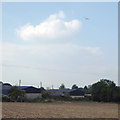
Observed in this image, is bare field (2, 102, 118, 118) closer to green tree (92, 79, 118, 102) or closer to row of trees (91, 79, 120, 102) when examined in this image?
row of trees (91, 79, 120, 102)

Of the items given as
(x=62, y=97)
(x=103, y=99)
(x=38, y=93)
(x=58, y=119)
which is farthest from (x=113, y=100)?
(x=58, y=119)

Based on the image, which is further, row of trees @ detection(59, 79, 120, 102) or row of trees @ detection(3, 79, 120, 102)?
row of trees @ detection(59, 79, 120, 102)

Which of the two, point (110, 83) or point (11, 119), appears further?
point (110, 83)

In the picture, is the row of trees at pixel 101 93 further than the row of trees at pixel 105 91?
No

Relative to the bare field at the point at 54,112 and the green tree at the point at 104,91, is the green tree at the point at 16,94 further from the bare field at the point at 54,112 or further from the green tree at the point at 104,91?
the bare field at the point at 54,112

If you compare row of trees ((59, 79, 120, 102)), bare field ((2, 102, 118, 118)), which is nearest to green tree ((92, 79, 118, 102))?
row of trees ((59, 79, 120, 102))

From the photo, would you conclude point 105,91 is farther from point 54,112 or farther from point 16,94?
point 54,112

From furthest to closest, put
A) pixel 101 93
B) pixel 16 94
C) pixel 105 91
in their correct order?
pixel 101 93, pixel 105 91, pixel 16 94

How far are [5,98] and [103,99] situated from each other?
21.7m

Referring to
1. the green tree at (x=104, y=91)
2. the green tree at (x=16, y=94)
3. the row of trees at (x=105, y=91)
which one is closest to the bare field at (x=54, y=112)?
the green tree at (x=16, y=94)

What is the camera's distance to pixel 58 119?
54.0ft

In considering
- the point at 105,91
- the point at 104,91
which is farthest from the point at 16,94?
the point at 105,91

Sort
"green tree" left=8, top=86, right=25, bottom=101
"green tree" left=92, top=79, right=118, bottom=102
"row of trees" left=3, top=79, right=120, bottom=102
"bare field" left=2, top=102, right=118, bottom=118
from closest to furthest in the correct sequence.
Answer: "bare field" left=2, top=102, right=118, bottom=118
"green tree" left=8, top=86, right=25, bottom=101
"row of trees" left=3, top=79, right=120, bottom=102
"green tree" left=92, top=79, right=118, bottom=102

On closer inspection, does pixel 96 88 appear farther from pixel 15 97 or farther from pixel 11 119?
pixel 11 119
